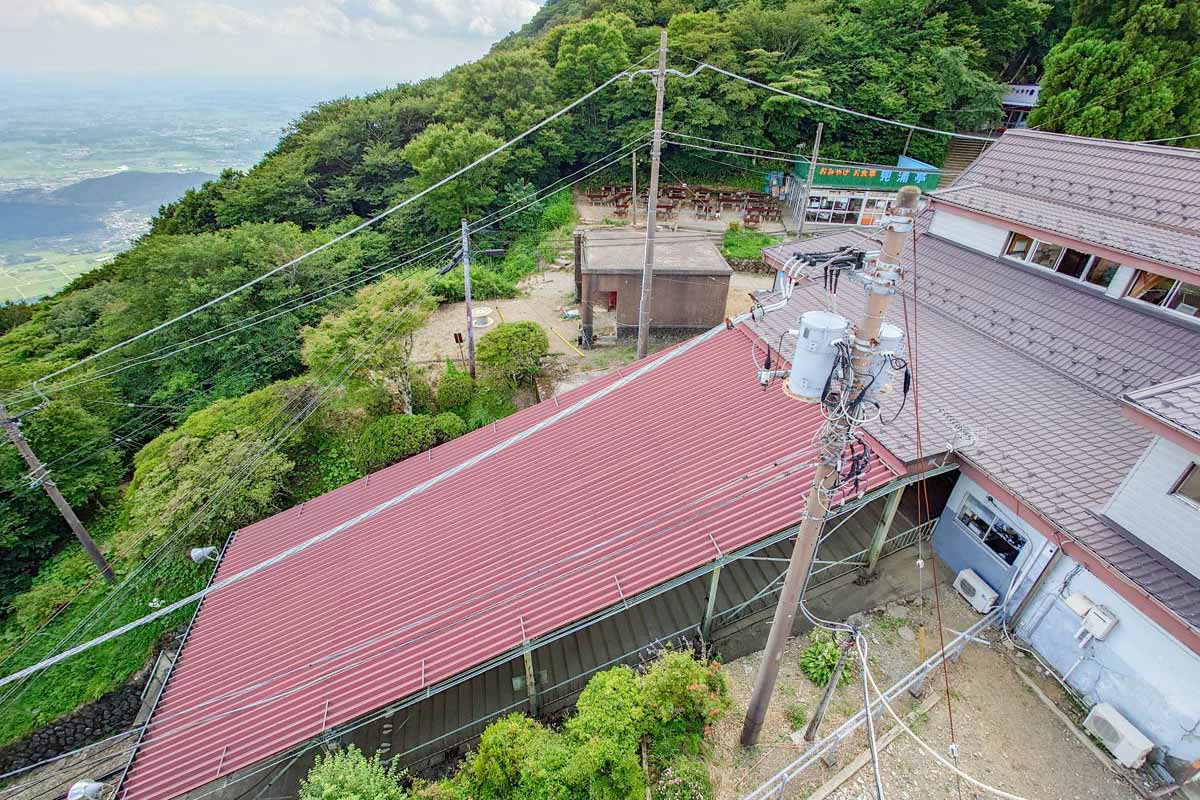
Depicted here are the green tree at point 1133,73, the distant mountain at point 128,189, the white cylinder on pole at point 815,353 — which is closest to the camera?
the white cylinder on pole at point 815,353

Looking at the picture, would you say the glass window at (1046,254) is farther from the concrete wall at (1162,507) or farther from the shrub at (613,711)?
the shrub at (613,711)

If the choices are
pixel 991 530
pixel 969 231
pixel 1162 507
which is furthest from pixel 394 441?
pixel 969 231

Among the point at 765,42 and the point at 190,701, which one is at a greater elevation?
the point at 765,42

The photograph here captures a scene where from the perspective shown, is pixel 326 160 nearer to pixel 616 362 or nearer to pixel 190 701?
pixel 616 362

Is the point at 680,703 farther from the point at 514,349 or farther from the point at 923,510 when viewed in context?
the point at 514,349

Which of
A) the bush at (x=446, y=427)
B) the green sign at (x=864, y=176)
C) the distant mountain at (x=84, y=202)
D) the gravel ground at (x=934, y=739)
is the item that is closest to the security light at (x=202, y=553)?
the bush at (x=446, y=427)

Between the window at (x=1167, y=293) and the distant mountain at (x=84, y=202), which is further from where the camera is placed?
the distant mountain at (x=84, y=202)

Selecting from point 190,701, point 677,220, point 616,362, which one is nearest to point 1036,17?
point 677,220
